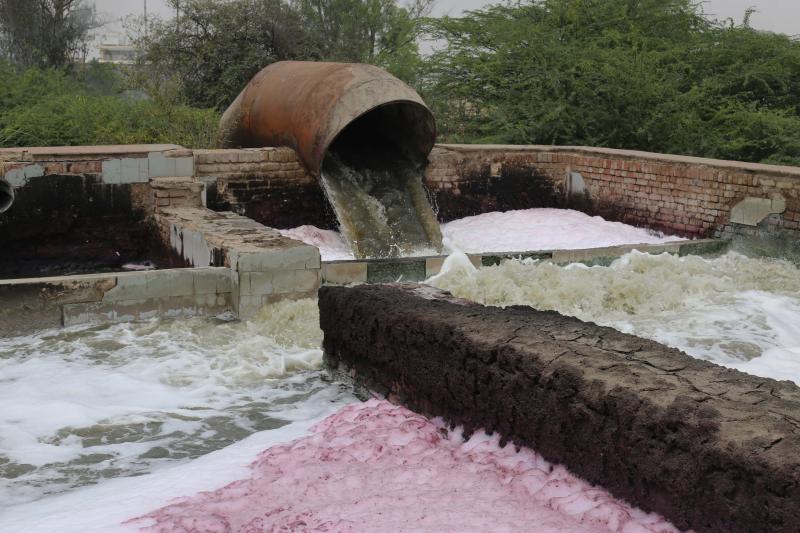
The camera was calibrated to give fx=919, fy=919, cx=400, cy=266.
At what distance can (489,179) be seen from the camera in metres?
11.9

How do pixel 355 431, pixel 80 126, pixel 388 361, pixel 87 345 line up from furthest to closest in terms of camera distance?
pixel 80 126 < pixel 87 345 < pixel 388 361 < pixel 355 431

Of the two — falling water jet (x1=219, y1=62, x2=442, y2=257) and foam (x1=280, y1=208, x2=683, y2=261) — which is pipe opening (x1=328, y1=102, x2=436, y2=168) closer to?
falling water jet (x1=219, y1=62, x2=442, y2=257)

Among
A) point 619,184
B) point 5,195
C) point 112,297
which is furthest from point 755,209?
point 5,195

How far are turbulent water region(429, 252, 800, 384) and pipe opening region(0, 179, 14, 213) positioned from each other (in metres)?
4.17

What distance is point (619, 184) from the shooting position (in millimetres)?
11281

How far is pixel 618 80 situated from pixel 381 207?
198 inches

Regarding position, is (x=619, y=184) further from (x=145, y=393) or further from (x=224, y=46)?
(x=224, y=46)

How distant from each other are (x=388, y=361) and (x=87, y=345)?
101 inches

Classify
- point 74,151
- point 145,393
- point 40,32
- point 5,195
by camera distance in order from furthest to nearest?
point 40,32, point 74,151, point 5,195, point 145,393

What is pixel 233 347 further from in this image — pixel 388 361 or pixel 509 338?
pixel 509 338

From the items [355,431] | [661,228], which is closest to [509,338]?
[355,431]

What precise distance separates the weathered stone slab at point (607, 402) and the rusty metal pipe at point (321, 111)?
5.06m

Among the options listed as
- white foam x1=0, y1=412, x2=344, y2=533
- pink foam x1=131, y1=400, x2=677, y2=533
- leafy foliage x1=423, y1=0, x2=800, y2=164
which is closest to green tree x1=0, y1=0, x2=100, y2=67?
leafy foliage x1=423, y1=0, x2=800, y2=164

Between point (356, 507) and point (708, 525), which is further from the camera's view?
point (356, 507)
